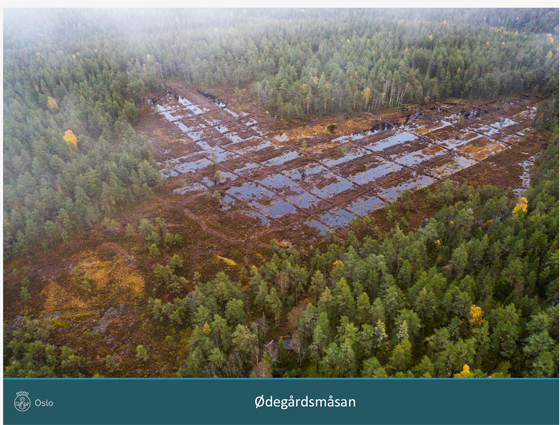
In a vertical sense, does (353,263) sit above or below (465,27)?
below

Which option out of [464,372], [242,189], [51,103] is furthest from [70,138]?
[464,372]

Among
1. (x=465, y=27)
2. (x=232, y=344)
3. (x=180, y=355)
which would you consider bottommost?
(x=180, y=355)

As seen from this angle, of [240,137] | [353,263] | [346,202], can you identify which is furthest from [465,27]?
[353,263]

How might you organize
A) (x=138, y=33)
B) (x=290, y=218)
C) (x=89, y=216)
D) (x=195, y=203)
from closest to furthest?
(x=89, y=216)
(x=290, y=218)
(x=195, y=203)
(x=138, y=33)

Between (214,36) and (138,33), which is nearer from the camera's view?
(214,36)

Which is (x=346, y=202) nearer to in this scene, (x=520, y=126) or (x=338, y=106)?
(x=338, y=106)

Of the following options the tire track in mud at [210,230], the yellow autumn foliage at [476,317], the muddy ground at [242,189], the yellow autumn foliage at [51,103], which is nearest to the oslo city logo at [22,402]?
the muddy ground at [242,189]

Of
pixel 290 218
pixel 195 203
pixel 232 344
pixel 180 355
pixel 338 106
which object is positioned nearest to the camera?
pixel 232 344
